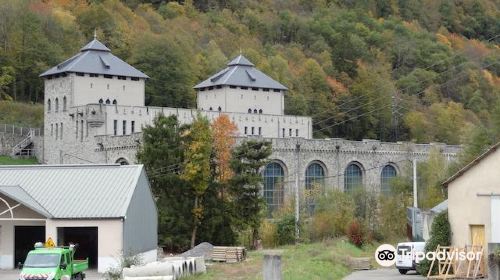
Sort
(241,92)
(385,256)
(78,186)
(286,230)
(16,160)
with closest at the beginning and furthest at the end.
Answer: (385,256)
(78,186)
(286,230)
(16,160)
(241,92)

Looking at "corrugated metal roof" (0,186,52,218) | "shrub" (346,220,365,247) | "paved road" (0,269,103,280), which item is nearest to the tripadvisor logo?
"paved road" (0,269,103,280)

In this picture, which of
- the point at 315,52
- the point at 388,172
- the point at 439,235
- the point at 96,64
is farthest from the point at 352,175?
the point at 315,52

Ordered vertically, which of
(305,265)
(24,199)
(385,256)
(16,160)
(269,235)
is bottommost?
(305,265)

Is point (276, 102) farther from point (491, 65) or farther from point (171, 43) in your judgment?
point (491, 65)

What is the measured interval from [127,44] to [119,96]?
30448mm

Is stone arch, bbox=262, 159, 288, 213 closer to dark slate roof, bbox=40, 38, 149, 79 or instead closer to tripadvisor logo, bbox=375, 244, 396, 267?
dark slate roof, bbox=40, 38, 149, 79

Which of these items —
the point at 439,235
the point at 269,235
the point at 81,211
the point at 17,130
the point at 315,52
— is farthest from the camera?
the point at 315,52

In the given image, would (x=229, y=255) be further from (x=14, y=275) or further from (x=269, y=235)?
(x=269, y=235)

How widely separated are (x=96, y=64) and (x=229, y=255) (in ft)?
137

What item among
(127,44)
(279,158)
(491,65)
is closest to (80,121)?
(279,158)

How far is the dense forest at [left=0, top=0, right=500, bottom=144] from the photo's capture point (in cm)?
10262

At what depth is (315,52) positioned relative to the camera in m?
150

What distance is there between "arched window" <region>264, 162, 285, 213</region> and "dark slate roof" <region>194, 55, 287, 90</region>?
504 inches

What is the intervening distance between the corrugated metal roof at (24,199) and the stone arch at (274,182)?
113 ft
